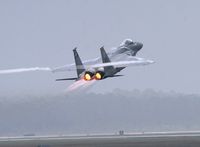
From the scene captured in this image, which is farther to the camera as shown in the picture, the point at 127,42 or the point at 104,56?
the point at 127,42

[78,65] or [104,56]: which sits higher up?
[104,56]

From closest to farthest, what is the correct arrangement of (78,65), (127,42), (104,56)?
(78,65)
(104,56)
(127,42)

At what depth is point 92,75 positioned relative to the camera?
110812 mm

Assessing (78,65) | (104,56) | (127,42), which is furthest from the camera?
(127,42)

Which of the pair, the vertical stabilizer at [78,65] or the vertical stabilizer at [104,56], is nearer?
the vertical stabilizer at [78,65]

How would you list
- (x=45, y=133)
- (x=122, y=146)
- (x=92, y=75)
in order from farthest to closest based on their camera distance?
(x=45, y=133)
(x=122, y=146)
(x=92, y=75)

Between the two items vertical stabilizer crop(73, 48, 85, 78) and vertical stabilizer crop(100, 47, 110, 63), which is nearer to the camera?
vertical stabilizer crop(73, 48, 85, 78)

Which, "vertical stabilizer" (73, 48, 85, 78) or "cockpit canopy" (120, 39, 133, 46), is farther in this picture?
"cockpit canopy" (120, 39, 133, 46)

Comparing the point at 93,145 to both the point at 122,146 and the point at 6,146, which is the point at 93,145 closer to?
the point at 122,146

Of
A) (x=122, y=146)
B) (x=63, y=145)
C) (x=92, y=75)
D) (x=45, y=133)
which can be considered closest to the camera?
(x=92, y=75)

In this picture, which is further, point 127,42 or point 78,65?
point 127,42

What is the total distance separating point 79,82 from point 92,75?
2.13 meters

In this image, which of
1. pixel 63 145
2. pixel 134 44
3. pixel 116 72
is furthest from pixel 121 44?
pixel 63 145

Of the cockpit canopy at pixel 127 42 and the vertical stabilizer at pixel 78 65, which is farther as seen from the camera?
the cockpit canopy at pixel 127 42
